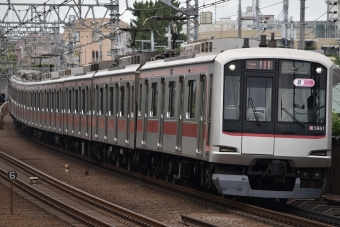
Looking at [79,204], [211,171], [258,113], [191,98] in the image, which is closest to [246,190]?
[211,171]

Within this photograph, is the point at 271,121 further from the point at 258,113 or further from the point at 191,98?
the point at 191,98

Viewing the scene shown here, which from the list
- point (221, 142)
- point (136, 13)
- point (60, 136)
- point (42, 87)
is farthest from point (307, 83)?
point (136, 13)

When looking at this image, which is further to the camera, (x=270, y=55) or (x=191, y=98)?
(x=191, y=98)

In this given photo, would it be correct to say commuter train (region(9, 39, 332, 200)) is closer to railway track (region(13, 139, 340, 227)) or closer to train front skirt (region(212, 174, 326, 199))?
train front skirt (region(212, 174, 326, 199))

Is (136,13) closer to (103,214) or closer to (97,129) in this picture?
Answer: (97,129)

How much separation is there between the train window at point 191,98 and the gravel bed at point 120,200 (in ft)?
5.46

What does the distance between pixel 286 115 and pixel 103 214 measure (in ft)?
11.5

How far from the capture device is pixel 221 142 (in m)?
15.4

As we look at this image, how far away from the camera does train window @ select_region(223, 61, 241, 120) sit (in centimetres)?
1547

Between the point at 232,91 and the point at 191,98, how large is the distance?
1.86m

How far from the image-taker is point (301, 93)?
50.9 ft

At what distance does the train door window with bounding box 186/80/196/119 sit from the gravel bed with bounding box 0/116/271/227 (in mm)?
1648

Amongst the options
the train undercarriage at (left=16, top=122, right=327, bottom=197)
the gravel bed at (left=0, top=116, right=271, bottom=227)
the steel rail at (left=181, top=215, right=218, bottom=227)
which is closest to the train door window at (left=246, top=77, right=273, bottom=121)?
the train undercarriage at (left=16, top=122, right=327, bottom=197)

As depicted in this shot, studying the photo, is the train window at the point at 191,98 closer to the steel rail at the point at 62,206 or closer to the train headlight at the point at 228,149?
the train headlight at the point at 228,149
